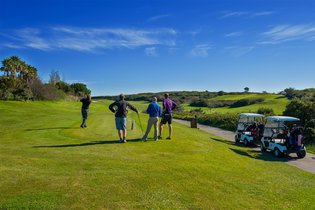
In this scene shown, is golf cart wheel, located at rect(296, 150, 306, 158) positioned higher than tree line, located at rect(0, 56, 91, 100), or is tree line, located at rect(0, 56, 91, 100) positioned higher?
tree line, located at rect(0, 56, 91, 100)

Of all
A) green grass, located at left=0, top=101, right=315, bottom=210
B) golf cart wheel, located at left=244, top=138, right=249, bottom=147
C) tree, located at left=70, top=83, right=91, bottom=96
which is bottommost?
golf cart wheel, located at left=244, top=138, right=249, bottom=147

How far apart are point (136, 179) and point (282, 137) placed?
13.2 m

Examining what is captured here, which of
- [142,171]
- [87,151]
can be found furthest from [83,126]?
[142,171]

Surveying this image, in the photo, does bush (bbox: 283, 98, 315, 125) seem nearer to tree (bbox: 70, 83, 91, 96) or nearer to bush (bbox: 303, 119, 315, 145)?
bush (bbox: 303, 119, 315, 145)

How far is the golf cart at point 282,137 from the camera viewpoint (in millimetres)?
17750

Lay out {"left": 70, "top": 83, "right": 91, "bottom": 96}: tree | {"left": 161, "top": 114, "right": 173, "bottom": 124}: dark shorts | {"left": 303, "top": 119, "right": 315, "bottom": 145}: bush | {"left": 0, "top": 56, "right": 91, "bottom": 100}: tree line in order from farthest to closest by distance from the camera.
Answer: {"left": 70, "top": 83, "right": 91, "bottom": 96}: tree
{"left": 0, "top": 56, "right": 91, "bottom": 100}: tree line
{"left": 303, "top": 119, "right": 315, "bottom": 145}: bush
{"left": 161, "top": 114, "right": 173, "bottom": 124}: dark shorts

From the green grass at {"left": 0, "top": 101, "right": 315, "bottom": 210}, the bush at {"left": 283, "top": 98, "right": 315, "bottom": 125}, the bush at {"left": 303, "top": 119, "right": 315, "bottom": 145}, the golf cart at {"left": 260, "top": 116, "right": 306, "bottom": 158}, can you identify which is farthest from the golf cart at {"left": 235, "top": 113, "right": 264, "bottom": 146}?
the green grass at {"left": 0, "top": 101, "right": 315, "bottom": 210}

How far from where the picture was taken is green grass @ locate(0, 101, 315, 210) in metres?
7.80

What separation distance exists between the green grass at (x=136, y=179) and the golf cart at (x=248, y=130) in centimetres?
799

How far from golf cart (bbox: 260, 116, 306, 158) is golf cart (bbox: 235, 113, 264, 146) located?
1934 millimetres

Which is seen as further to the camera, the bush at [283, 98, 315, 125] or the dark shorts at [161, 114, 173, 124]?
the bush at [283, 98, 315, 125]

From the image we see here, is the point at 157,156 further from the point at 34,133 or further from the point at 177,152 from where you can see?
the point at 34,133

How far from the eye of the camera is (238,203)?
27.6 feet

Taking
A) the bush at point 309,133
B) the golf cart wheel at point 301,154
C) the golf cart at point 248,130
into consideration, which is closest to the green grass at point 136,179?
the golf cart wheel at point 301,154
